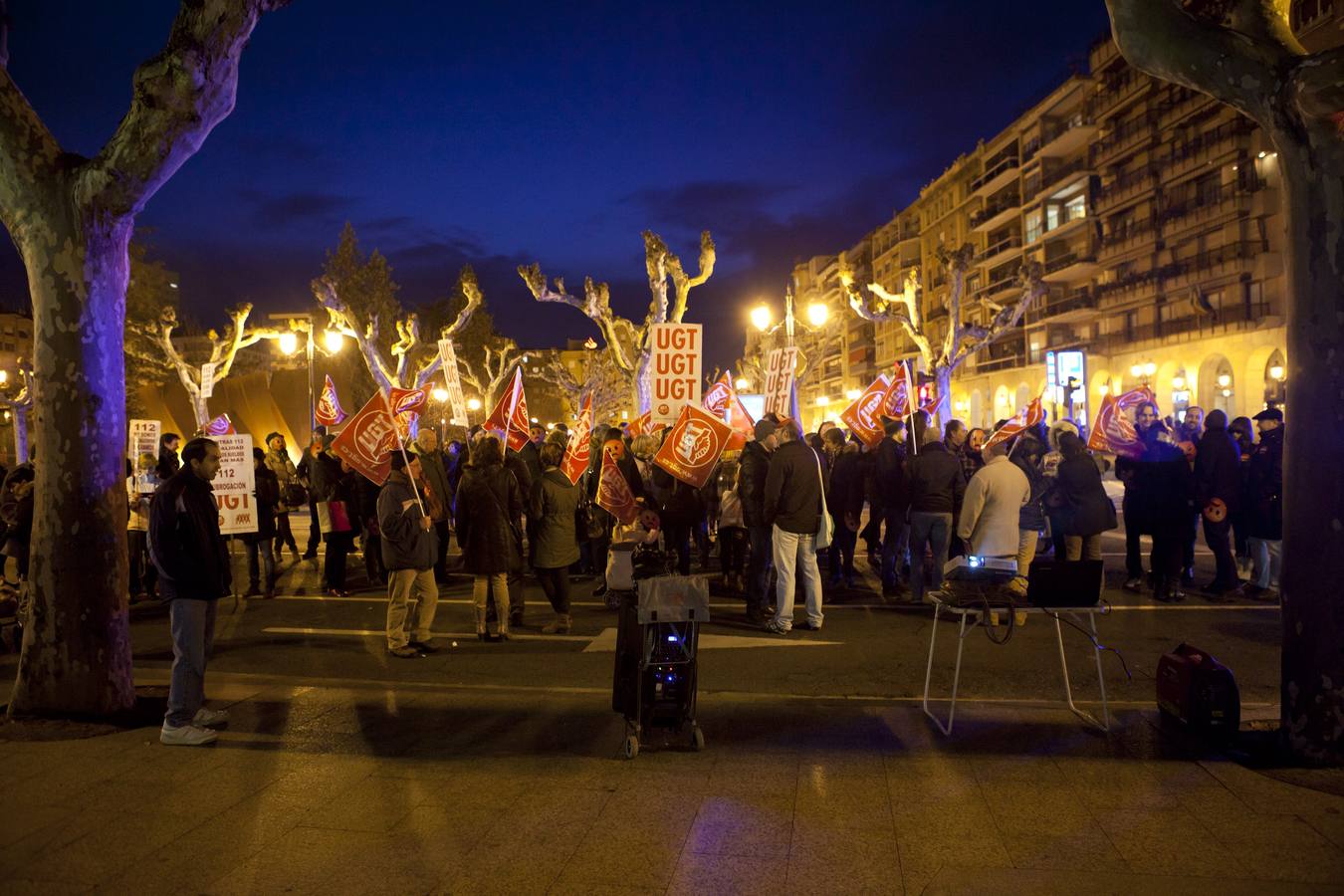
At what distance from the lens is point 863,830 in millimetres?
4223

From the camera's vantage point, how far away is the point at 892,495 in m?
10.4

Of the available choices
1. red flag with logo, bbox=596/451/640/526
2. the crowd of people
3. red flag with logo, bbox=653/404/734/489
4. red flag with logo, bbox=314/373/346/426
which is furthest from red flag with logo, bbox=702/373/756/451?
red flag with logo, bbox=314/373/346/426

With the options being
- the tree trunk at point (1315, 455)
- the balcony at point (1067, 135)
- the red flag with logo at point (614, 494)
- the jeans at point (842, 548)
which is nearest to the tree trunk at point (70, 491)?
the red flag with logo at point (614, 494)

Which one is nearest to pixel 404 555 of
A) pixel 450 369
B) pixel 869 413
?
pixel 869 413

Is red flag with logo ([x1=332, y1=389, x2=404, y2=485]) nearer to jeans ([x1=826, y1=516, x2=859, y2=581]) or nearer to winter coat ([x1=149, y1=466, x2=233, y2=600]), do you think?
winter coat ([x1=149, y1=466, x2=233, y2=600])

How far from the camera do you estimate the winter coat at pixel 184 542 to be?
549 cm

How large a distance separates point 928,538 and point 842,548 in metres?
1.89

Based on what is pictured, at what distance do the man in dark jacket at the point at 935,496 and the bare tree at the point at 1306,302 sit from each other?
14.4 feet

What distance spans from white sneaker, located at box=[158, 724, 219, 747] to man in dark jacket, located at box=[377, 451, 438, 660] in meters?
2.42

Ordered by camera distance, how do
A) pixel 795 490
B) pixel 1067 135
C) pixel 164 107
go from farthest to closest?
pixel 1067 135 < pixel 795 490 < pixel 164 107

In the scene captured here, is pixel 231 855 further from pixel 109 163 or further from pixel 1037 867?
pixel 109 163

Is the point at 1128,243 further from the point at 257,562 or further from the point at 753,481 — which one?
the point at 257,562

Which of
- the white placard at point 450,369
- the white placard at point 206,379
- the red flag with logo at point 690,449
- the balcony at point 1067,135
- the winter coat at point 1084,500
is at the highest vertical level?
the balcony at point 1067,135

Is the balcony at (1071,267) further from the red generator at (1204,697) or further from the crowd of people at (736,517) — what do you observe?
the red generator at (1204,697)
